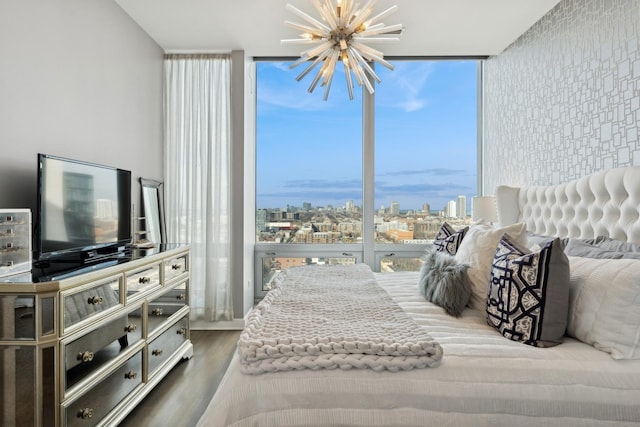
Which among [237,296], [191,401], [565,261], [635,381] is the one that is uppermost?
[565,261]

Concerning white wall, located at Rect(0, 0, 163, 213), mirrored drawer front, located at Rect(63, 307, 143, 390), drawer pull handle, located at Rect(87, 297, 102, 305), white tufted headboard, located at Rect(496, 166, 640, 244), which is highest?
white wall, located at Rect(0, 0, 163, 213)

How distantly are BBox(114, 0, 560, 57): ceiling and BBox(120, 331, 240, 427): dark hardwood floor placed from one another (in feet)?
9.15

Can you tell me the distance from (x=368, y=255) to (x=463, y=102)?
6.78 feet

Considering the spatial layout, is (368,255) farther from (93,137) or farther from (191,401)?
(93,137)

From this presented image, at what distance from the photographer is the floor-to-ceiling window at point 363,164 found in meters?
4.11

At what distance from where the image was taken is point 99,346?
181cm

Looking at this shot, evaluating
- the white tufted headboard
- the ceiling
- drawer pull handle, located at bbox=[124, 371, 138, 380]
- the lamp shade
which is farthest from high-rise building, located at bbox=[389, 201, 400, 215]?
drawer pull handle, located at bbox=[124, 371, 138, 380]

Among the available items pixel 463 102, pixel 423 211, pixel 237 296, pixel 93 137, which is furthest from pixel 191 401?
pixel 463 102

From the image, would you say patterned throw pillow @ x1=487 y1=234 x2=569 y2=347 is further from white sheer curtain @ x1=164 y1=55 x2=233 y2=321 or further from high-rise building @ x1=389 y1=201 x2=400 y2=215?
white sheer curtain @ x1=164 y1=55 x2=233 y2=321

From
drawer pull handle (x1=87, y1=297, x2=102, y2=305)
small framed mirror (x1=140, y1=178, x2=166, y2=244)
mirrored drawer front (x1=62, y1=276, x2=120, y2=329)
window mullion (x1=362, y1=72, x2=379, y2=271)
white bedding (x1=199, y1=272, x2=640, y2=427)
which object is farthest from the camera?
window mullion (x1=362, y1=72, x2=379, y2=271)

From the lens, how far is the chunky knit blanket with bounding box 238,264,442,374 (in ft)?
4.13

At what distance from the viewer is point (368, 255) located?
4.07 meters

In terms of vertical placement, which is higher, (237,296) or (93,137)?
(93,137)

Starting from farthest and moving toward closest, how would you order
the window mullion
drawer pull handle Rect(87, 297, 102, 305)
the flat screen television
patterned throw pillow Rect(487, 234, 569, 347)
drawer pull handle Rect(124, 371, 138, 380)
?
the window mullion
drawer pull handle Rect(124, 371, 138, 380)
the flat screen television
drawer pull handle Rect(87, 297, 102, 305)
patterned throw pillow Rect(487, 234, 569, 347)
